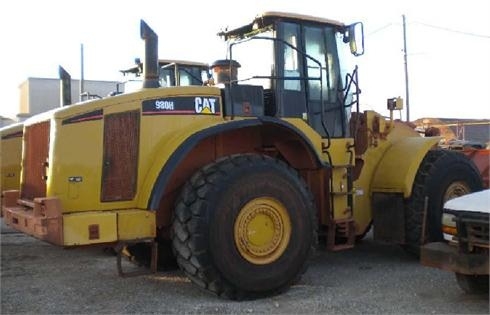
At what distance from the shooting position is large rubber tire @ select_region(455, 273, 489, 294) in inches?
224

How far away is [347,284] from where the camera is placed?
21.4 feet

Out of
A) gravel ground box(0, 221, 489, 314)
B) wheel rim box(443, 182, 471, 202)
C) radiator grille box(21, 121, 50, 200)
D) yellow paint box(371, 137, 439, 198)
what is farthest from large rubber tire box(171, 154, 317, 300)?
wheel rim box(443, 182, 471, 202)

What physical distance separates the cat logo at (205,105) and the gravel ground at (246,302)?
184 cm

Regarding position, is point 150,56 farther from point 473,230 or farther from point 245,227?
point 473,230

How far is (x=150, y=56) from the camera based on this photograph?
6.09m

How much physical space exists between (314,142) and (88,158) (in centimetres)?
256

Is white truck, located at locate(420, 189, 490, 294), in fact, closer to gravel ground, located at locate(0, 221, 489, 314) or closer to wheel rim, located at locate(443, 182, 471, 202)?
gravel ground, located at locate(0, 221, 489, 314)

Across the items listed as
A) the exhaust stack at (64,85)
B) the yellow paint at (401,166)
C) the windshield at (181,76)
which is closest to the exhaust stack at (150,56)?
the exhaust stack at (64,85)

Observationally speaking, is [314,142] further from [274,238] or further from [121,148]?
[121,148]

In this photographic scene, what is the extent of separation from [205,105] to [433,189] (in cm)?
336

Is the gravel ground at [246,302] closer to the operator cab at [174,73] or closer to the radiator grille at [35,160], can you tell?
the radiator grille at [35,160]

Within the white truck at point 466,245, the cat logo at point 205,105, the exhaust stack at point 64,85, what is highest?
the exhaust stack at point 64,85

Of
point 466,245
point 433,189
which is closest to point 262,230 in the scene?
point 466,245

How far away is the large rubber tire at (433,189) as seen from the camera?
7.55 m
